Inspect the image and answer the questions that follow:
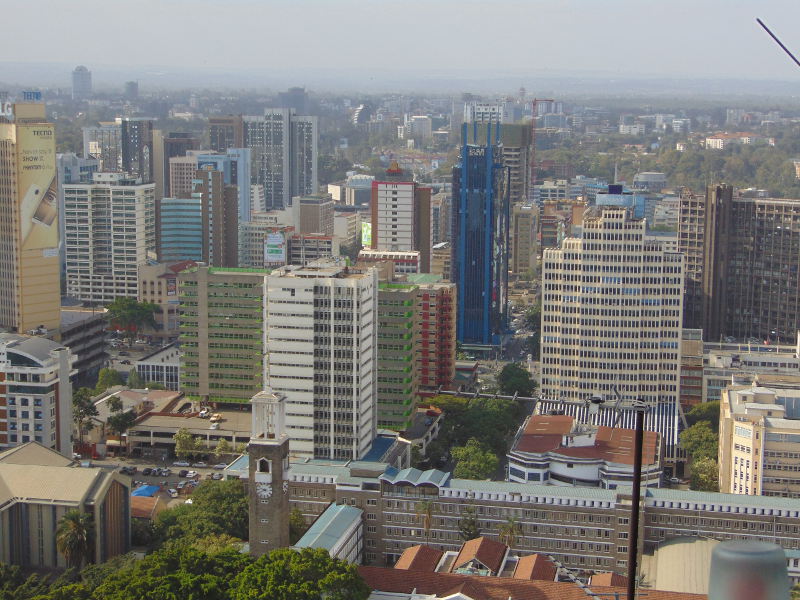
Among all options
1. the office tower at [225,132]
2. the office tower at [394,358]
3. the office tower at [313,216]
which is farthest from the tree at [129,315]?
the office tower at [225,132]

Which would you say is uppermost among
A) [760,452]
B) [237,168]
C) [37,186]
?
[37,186]

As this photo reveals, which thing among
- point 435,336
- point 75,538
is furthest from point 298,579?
point 435,336

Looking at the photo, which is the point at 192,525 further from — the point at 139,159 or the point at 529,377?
the point at 139,159

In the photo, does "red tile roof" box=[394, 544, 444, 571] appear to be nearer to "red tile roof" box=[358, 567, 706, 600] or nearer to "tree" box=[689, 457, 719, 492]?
"red tile roof" box=[358, 567, 706, 600]

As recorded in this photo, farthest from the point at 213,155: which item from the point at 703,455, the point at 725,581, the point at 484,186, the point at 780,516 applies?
the point at 725,581

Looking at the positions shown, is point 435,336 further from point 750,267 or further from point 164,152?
point 164,152

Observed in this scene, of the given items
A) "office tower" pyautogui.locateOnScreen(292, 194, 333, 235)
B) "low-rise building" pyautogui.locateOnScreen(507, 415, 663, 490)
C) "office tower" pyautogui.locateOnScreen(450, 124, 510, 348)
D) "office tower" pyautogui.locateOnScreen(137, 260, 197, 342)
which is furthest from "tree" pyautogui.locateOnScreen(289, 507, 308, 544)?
"office tower" pyautogui.locateOnScreen(292, 194, 333, 235)

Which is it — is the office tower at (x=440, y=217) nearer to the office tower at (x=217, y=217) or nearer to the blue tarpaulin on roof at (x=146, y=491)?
the office tower at (x=217, y=217)
